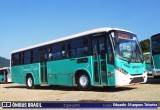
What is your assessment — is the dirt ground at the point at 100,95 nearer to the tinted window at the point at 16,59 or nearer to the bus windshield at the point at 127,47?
the bus windshield at the point at 127,47

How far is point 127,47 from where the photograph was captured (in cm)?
1478

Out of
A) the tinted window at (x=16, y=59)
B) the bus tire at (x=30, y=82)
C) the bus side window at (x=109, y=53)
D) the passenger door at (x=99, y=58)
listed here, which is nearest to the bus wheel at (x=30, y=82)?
the bus tire at (x=30, y=82)

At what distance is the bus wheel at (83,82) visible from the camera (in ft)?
50.8

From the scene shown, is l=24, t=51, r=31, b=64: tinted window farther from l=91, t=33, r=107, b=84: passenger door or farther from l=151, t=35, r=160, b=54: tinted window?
l=151, t=35, r=160, b=54: tinted window

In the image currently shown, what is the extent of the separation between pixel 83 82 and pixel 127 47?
115 inches

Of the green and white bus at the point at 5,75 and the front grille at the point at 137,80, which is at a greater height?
the green and white bus at the point at 5,75

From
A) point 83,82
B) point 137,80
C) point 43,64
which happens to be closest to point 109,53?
point 137,80

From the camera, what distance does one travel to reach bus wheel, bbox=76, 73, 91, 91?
50.8 ft

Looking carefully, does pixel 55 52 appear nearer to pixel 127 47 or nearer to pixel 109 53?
pixel 109 53

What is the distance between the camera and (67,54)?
1702cm

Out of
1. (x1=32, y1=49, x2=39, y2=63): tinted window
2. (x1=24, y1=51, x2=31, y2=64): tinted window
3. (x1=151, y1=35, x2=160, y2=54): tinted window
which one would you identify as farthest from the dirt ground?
(x1=24, y1=51, x2=31, y2=64): tinted window

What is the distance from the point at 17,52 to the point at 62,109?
14734 millimetres

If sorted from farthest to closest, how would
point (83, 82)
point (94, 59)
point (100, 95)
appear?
point (83, 82) < point (94, 59) < point (100, 95)

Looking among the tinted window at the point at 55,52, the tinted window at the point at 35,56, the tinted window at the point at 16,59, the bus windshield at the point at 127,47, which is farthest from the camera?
the tinted window at the point at 16,59
